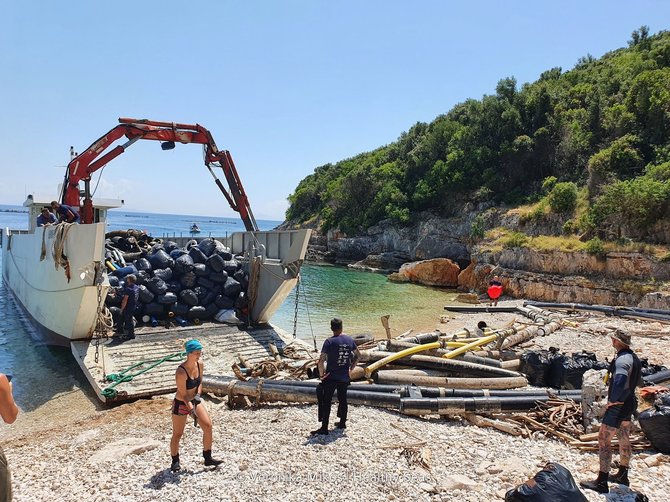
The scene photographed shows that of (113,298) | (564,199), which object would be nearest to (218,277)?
(113,298)

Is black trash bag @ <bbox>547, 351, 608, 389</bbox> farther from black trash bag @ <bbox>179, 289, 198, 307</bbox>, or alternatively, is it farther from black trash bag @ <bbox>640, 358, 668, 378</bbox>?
black trash bag @ <bbox>179, 289, 198, 307</bbox>

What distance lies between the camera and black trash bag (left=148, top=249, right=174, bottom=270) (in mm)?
12711

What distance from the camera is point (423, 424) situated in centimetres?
626

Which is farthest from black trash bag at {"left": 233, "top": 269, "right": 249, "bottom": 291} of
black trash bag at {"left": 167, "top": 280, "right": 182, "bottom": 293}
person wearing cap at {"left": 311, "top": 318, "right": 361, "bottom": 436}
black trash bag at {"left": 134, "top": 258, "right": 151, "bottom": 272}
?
person wearing cap at {"left": 311, "top": 318, "right": 361, "bottom": 436}

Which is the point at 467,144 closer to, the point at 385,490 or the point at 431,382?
the point at 431,382

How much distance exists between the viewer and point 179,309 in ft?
Answer: 39.8

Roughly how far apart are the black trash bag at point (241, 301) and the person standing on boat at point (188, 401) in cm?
779

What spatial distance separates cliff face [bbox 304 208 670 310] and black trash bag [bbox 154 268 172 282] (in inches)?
707

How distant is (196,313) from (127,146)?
5693 millimetres

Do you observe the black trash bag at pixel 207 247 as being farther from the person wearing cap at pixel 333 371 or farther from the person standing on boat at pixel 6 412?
the person standing on boat at pixel 6 412

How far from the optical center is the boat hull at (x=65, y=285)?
10148 millimetres

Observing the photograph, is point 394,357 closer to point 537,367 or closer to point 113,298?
point 537,367

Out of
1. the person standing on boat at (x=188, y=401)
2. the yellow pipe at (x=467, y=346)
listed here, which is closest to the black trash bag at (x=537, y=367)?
the yellow pipe at (x=467, y=346)

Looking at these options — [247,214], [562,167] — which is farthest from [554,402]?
[562,167]
